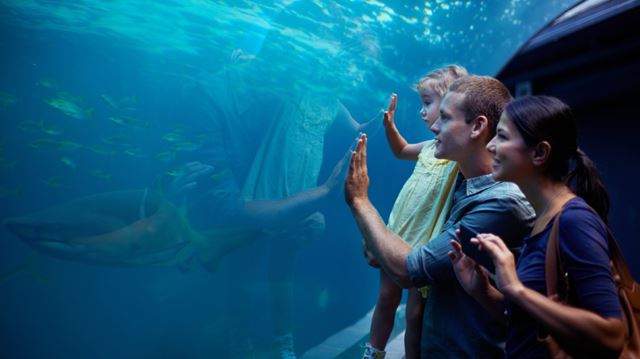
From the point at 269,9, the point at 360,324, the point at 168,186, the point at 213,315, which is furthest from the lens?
the point at 360,324

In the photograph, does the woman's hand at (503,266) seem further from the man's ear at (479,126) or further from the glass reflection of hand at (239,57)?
the glass reflection of hand at (239,57)

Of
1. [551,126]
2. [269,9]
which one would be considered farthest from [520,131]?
[269,9]

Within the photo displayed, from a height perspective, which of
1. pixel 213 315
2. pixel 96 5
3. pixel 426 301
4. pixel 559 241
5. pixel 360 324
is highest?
pixel 559 241

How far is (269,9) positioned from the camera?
8.23 m

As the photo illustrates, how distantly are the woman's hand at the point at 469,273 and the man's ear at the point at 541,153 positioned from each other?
0.35m

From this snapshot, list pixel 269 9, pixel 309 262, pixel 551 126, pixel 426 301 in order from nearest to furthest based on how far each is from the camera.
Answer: pixel 551 126 < pixel 426 301 < pixel 269 9 < pixel 309 262

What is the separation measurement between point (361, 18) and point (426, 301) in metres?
8.43

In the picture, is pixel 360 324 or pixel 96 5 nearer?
pixel 96 5

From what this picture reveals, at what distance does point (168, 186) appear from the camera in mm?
7117

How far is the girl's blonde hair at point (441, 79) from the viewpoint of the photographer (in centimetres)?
218

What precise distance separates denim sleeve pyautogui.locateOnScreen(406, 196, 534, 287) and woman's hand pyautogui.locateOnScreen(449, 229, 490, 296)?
0.25ft

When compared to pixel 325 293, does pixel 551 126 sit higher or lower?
higher

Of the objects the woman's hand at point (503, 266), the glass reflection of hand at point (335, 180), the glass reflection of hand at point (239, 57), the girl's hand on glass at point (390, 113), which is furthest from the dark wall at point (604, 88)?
the glass reflection of hand at point (239, 57)

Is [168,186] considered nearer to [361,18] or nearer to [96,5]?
[96,5]
